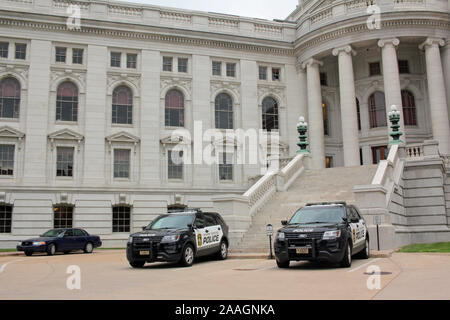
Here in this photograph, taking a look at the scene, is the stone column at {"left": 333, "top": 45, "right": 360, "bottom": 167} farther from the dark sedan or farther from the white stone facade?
the dark sedan

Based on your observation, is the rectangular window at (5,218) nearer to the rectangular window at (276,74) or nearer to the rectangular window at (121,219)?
the rectangular window at (121,219)

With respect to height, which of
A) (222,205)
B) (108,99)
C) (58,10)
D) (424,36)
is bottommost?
(222,205)

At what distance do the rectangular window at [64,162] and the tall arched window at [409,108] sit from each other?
87.7 ft

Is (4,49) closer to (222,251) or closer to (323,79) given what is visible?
(222,251)

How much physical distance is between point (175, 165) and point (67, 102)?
367 inches

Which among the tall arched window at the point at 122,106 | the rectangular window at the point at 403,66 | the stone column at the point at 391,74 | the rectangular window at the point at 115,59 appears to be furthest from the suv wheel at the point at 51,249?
the rectangular window at the point at 403,66

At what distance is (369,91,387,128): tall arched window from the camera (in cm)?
4006

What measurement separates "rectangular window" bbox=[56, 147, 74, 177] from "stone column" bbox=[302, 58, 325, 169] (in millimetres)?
18622

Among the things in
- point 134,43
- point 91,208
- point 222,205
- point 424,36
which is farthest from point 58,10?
point 424,36

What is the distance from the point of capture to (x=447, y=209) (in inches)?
1161

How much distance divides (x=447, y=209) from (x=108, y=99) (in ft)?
81.3

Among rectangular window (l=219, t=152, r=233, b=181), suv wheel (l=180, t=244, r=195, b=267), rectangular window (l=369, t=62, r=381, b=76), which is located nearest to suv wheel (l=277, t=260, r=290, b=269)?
suv wheel (l=180, t=244, r=195, b=267)

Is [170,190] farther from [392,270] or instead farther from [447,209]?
[392,270]

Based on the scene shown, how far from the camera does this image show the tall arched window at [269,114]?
40688 millimetres
